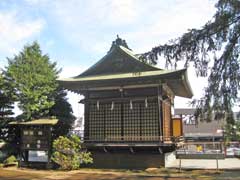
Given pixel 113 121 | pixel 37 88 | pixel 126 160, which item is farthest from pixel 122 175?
pixel 37 88

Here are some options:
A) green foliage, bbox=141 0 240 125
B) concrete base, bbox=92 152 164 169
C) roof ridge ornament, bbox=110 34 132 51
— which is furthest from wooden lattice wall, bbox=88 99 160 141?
green foliage, bbox=141 0 240 125

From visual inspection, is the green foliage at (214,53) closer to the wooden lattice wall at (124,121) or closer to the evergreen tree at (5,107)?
the wooden lattice wall at (124,121)

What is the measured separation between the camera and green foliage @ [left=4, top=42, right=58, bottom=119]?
2244 centimetres

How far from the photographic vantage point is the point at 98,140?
2062 cm

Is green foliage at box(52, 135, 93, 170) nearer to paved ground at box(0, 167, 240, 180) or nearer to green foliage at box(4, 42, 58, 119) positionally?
paved ground at box(0, 167, 240, 180)

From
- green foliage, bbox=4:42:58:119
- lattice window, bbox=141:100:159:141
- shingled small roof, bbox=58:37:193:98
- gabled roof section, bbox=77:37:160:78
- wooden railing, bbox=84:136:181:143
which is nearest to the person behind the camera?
shingled small roof, bbox=58:37:193:98

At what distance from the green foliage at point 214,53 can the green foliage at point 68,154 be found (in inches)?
457

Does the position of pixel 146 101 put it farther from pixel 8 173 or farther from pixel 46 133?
pixel 8 173

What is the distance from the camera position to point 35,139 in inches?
838

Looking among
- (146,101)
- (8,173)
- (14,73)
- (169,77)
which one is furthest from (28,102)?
(169,77)

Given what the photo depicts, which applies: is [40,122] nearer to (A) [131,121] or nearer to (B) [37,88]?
(B) [37,88]

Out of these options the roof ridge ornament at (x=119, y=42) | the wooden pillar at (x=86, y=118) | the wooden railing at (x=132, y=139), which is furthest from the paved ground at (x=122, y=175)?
the roof ridge ornament at (x=119, y=42)

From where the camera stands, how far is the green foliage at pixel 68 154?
1945cm

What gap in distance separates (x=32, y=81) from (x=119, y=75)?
6427 millimetres
